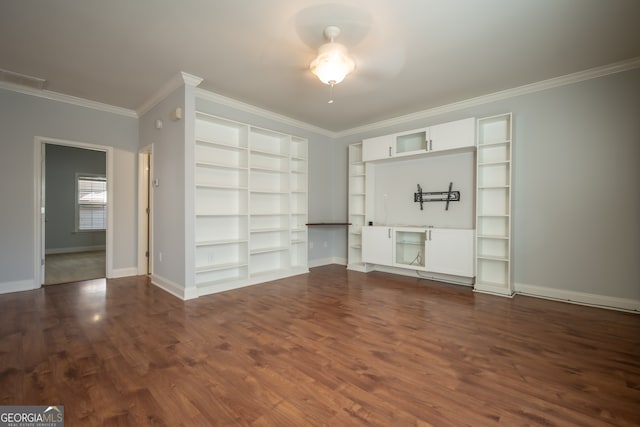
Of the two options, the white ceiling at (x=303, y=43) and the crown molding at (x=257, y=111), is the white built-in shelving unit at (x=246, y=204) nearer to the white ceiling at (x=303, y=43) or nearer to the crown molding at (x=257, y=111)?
the crown molding at (x=257, y=111)

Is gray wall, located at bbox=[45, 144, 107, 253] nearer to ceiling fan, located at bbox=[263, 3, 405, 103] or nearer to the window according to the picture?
the window

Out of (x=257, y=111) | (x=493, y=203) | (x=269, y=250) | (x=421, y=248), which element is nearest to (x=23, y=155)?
(x=257, y=111)

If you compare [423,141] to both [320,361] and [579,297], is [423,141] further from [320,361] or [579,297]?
[320,361]

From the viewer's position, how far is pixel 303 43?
282 cm

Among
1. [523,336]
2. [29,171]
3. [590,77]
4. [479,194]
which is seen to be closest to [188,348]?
[523,336]

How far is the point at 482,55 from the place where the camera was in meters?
3.06

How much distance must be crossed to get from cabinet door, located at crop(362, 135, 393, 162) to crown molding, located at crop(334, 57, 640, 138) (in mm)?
482

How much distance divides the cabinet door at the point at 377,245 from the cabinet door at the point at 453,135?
152 centimetres

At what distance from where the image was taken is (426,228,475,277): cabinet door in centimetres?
407

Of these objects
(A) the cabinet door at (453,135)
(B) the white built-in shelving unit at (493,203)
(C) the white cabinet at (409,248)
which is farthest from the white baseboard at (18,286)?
(B) the white built-in shelving unit at (493,203)

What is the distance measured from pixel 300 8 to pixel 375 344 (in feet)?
9.12

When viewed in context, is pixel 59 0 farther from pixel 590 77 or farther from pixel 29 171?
pixel 590 77

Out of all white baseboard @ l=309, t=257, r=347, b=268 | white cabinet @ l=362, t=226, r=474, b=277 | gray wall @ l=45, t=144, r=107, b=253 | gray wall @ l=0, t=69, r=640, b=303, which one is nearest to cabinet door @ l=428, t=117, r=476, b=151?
gray wall @ l=0, t=69, r=640, b=303

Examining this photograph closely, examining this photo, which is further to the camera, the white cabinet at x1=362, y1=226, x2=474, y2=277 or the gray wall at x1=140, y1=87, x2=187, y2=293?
the white cabinet at x1=362, y1=226, x2=474, y2=277
